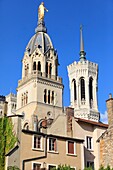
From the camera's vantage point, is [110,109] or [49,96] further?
[49,96]

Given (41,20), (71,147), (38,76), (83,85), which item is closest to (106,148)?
(71,147)

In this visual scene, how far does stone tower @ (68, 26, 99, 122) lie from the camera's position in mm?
102812

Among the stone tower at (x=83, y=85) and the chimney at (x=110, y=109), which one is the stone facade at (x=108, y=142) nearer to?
the chimney at (x=110, y=109)

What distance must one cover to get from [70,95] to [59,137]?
238ft

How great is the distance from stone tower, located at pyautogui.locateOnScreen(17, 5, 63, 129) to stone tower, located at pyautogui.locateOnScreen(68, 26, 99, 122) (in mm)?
27297

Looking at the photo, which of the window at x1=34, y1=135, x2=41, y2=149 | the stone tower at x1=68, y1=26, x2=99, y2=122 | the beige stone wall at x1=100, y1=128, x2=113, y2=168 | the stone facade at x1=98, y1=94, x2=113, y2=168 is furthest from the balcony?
the window at x1=34, y1=135, x2=41, y2=149

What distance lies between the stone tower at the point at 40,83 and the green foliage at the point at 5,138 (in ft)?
87.2

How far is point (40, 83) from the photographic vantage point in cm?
7238

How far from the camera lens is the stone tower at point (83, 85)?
103 meters

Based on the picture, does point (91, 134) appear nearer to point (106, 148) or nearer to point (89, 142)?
point (89, 142)

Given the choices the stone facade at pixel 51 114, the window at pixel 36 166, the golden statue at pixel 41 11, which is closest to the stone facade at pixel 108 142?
the stone facade at pixel 51 114

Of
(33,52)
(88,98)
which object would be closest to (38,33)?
(33,52)

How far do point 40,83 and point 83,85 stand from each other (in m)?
37.0

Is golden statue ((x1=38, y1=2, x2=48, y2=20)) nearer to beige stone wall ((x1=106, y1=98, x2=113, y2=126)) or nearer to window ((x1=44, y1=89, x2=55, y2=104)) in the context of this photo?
window ((x1=44, y1=89, x2=55, y2=104))
